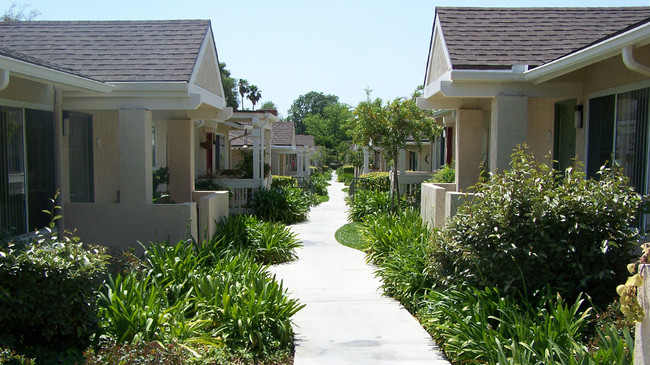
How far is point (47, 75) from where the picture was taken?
7176 mm

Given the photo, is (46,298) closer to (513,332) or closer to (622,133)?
(513,332)

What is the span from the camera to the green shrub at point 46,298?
4.81 m

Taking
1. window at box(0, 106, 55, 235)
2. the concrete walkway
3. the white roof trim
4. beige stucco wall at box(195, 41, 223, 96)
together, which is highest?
beige stucco wall at box(195, 41, 223, 96)

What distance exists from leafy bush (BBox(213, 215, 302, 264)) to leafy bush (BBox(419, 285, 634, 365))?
467cm

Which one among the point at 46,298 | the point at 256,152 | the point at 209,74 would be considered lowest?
the point at 46,298

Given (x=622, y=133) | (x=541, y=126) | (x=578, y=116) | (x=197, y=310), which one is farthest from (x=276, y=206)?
(x=622, y=133)

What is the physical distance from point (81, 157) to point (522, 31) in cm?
848

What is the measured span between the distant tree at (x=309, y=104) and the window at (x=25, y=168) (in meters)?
110

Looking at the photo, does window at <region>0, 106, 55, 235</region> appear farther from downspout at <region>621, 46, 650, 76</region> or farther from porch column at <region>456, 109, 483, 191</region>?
downspout at <region>621, 46, 650, 76</region>

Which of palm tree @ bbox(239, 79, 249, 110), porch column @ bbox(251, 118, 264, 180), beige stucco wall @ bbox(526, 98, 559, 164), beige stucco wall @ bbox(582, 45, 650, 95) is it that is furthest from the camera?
palm tree @ bbox(239, 79, 249, 110)

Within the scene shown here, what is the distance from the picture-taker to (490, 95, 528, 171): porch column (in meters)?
9.24

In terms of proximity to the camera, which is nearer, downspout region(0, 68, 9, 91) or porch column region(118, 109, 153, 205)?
downspout region(0, 68, 9, 91)

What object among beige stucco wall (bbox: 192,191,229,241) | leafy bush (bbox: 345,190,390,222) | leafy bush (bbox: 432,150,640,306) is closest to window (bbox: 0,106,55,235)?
beige stucco wall (bbox: 192,191,229,241)

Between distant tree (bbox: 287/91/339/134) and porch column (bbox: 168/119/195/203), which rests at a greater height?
distant tree (bbox: 287/91/339/134)
